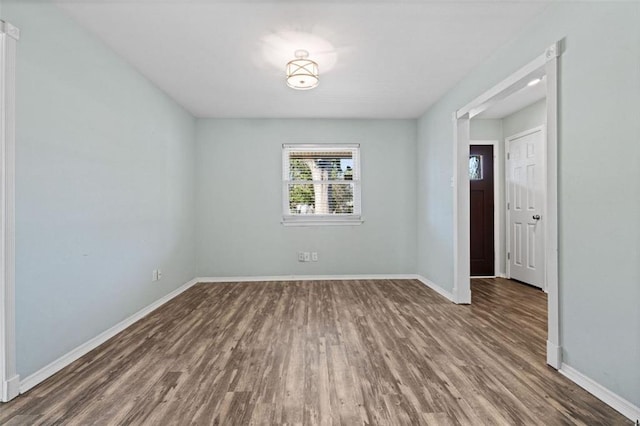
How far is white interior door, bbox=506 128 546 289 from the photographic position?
4.19 meters

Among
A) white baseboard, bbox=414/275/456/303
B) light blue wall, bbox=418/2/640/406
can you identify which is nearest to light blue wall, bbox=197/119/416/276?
white baseboard, bbox=414/275/456/303

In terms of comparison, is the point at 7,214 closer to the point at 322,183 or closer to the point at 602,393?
the point at 602,393

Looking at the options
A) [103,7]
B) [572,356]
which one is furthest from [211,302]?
[572,356]

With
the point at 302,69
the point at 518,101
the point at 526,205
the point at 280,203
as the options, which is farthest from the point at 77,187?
the point at 526,205

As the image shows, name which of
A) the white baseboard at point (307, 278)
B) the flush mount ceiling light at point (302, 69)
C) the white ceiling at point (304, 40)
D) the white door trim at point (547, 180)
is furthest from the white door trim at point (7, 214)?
the white door trim at point (547, 180)

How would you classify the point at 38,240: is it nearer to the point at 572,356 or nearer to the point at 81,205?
the point at 81,205

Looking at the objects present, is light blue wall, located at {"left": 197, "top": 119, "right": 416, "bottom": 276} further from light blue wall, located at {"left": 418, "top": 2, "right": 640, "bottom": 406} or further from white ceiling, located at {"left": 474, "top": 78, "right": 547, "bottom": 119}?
light blue wall, located at {"left": 418, "top": 2, "right": 640, "bottom": 406}

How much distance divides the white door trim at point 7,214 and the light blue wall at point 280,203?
9.68ft

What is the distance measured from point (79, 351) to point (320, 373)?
1818 mm

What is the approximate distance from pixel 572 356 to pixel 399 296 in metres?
2.00

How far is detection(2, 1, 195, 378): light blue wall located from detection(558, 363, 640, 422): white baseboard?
11.1 ft

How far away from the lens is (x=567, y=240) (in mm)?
1975

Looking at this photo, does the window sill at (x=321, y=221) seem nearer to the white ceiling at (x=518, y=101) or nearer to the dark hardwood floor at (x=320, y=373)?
the dark hardwood floor at (x=320, y=373)

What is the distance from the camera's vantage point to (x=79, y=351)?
7.46 ft
